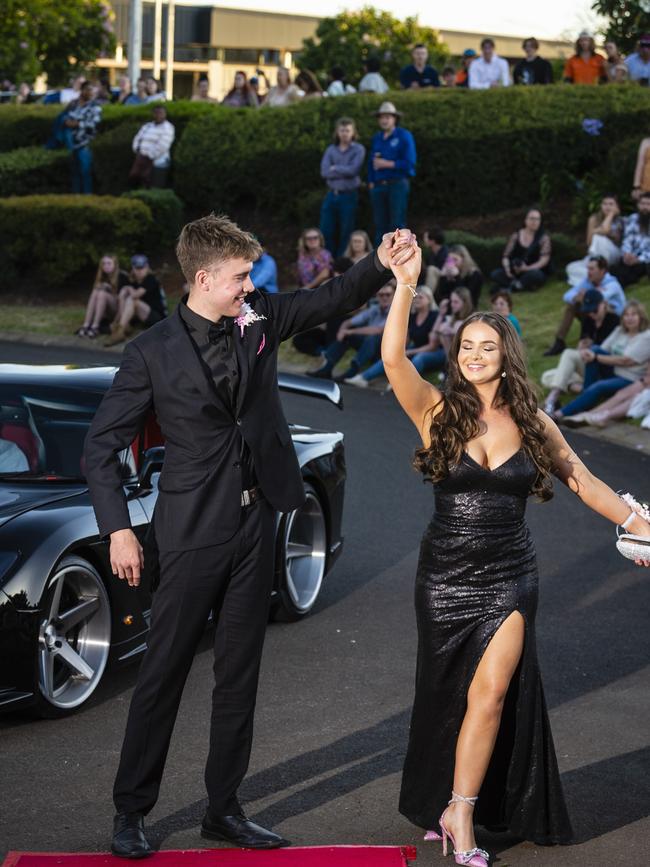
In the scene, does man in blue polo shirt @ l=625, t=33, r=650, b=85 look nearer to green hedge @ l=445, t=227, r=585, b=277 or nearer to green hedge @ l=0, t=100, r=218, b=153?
green hedge @ l=445, t=227, r=585, b=277

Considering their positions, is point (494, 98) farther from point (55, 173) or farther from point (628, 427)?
point (628, 427)

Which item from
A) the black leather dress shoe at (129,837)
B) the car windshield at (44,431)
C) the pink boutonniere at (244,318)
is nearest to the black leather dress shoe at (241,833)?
the black leather dress shoe at (129,837)

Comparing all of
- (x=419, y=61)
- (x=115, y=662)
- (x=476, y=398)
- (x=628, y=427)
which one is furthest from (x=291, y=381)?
(x=419, y=61)

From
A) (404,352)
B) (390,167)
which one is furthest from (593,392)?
(404,352)

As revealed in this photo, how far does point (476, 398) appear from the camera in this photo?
5.15 meters

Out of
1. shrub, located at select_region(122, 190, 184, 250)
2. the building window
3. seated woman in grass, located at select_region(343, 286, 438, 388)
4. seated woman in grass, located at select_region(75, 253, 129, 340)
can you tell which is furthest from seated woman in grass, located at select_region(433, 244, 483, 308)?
the building window

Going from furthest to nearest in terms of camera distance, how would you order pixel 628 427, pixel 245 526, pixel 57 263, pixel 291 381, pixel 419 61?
pixel 419 61 → pixel 57 263 → pixel 628 427 → pixel 291 381 → pixel 245 526

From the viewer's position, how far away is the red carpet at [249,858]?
191 inches

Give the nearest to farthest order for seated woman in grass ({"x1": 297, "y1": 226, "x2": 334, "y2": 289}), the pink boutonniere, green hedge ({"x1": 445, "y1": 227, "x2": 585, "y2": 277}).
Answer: the pink boutonniere → seated woman in grass ({"x1": 297, "y1": 226, "x2": 334, "y2": 289}) → green hedge ({"x1": 445, "y1": 227, "x2": 585, "y2": 277})

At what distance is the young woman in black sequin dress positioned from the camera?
16.3 ft

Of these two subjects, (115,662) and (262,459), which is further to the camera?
(115,662)

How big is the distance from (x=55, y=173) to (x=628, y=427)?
15.9 m

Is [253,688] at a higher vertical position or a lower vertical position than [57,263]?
higher

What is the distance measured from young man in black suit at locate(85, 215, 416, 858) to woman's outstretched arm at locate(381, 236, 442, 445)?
7 centimetres
